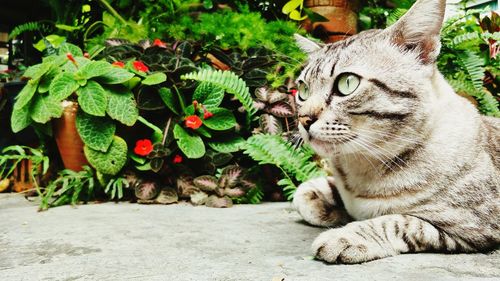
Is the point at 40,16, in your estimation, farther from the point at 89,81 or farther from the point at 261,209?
the point at 261,209

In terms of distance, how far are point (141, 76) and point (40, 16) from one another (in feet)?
11.5

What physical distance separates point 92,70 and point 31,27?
2088 mm

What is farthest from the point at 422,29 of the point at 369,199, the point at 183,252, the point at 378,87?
the point at 183,252

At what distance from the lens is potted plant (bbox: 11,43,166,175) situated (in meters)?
3.00

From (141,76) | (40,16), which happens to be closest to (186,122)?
(141,76)

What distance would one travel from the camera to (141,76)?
3279mm

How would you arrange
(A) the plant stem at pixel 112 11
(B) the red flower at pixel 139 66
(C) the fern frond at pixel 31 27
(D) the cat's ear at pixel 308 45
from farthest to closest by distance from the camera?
1. (C) the fern frond at pixel 31 27
2. (A) the plant stem at pixel 112 11
3. (B) the red flower at pixel 139 66
4. (D) the cat's ear at pixel 308 45

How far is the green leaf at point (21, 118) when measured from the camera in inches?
123

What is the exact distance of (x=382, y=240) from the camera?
1724mm

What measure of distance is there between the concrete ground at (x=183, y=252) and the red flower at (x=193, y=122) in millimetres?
680

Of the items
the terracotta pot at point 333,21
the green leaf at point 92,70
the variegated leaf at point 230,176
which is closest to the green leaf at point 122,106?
the green leaf at point 92,70

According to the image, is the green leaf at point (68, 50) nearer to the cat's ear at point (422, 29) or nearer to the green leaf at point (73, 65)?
the green leaf at point (73, 65)

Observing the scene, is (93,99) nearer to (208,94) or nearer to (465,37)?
(208,94)

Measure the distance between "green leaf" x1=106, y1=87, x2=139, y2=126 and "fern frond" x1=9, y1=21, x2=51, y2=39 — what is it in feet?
6.86
